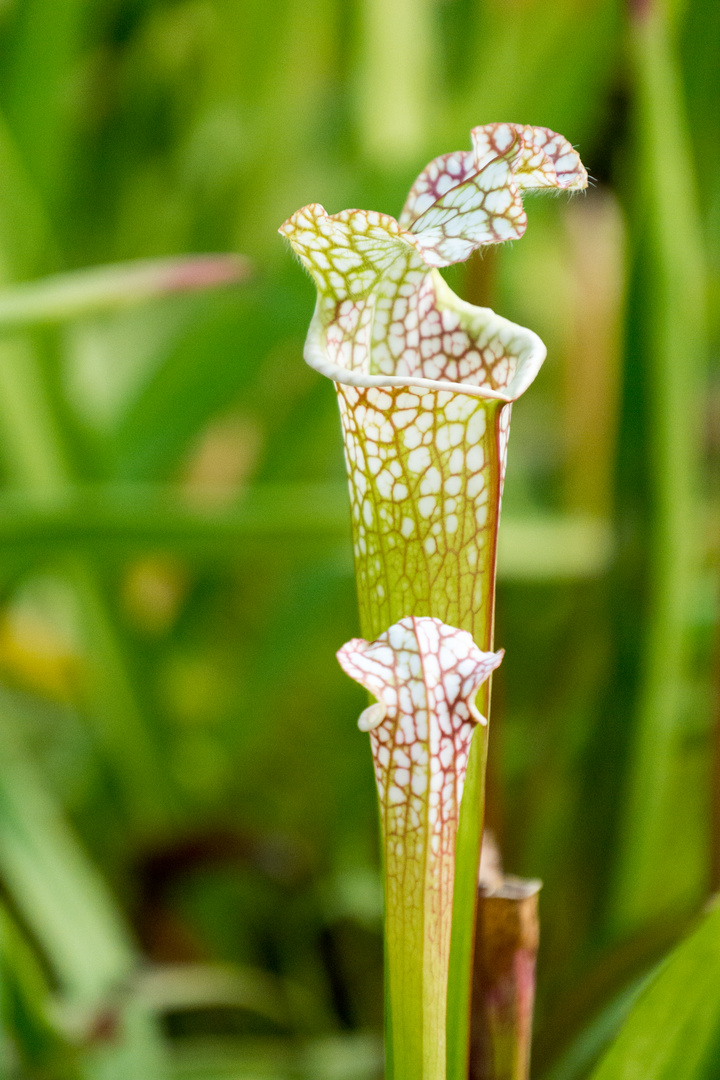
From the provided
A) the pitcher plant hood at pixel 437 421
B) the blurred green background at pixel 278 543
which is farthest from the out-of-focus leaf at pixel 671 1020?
the pitcher plant hood at pixel 437 421

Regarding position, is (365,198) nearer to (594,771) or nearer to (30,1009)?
(594,771)

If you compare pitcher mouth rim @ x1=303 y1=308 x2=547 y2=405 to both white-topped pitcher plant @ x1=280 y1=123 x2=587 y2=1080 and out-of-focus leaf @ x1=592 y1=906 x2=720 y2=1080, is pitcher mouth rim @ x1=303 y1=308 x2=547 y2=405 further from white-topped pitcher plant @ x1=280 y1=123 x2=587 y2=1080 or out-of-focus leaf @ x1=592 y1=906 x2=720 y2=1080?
out-of-focus leaf @ x1=592 y1=906 x2=720 y2=1080

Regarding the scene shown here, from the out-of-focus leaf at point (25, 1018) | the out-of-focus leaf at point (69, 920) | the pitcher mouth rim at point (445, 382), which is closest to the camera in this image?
the pitcher mouth rim at point (445, 382)

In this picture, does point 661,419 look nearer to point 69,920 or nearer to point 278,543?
point 278,543

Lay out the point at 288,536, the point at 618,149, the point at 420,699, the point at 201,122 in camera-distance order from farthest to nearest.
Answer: the point at 201,122, the point at 618,149, the point at 288,536, the point at 420,699

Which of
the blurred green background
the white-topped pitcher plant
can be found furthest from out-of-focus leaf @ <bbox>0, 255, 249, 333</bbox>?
the white-topped pitcher plant

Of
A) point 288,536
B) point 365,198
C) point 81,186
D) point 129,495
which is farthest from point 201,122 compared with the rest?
point 288,536

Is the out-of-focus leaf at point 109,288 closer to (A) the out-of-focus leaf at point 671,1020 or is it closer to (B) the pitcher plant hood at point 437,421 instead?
(B) the pitcher plant hood at point 437,421
